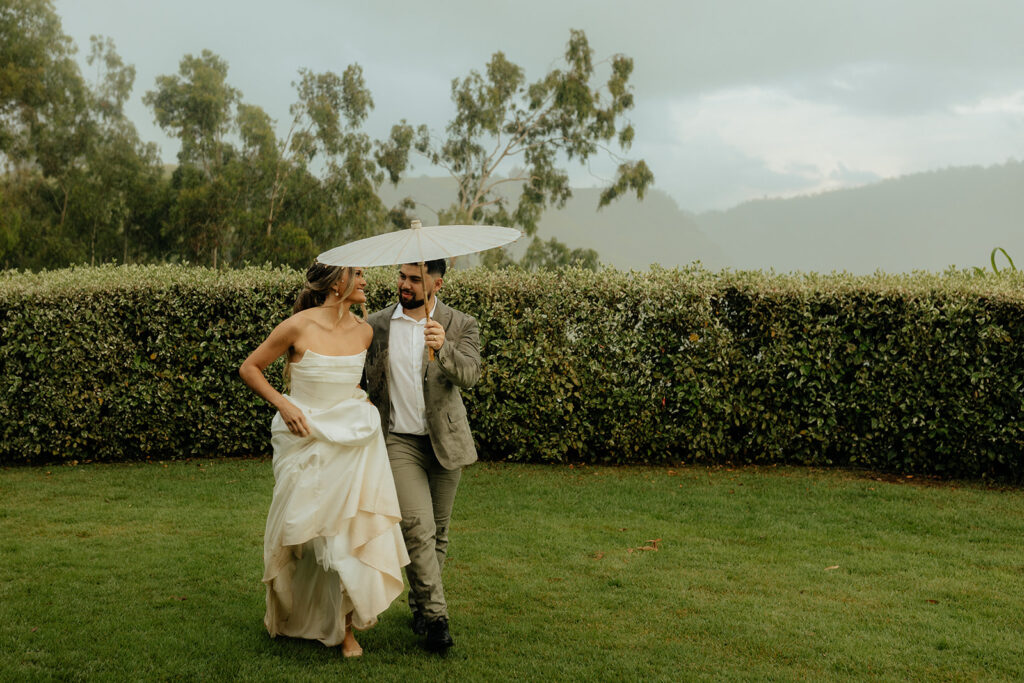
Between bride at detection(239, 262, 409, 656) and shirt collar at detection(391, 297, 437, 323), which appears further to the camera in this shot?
shirt collar at detection(391, 297, 437, 323)

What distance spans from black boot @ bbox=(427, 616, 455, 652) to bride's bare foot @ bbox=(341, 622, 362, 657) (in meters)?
0.39

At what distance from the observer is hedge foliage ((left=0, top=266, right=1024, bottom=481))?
35.5 ft

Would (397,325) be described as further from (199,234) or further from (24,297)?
(199,234)

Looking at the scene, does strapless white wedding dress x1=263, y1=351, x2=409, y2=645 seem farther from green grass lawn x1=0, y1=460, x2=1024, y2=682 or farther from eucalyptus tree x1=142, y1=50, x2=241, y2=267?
eucalyptus tree x1=142, y1=50, x2=241, y2=267

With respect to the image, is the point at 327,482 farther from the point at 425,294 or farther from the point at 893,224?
the point at 893,224

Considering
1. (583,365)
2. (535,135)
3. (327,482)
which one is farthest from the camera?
(535,135)

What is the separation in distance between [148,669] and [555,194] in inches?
1468

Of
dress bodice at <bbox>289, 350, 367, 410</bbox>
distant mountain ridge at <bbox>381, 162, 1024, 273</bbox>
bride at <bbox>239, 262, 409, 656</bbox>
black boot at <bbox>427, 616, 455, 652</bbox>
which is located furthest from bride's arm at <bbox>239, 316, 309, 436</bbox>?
distant mountain ridge at <bbox>381, 162, 1024, 273</bbox>

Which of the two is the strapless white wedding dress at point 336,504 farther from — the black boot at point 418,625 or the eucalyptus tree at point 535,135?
the eucalyptus tree at point 535,135

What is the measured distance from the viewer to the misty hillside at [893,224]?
5384 inches

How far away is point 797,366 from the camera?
1092 centimetres

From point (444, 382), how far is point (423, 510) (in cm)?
72

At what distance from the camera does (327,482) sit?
4.92 meters

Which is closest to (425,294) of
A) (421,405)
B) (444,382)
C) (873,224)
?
(444,382)
